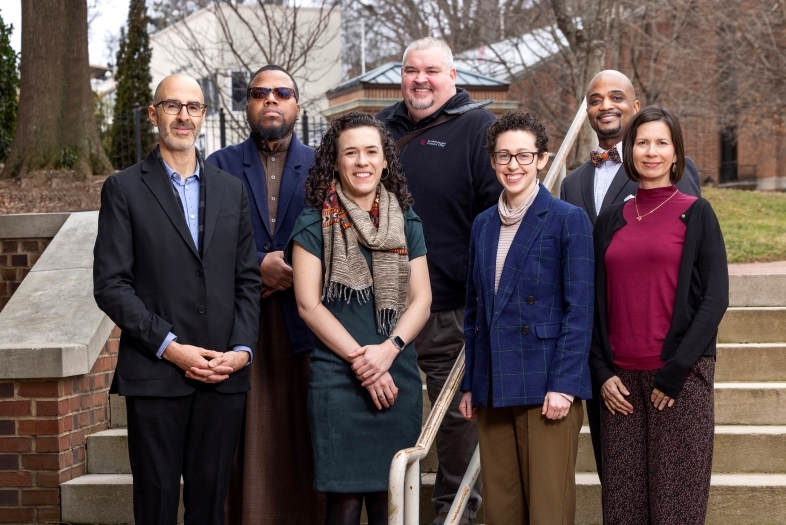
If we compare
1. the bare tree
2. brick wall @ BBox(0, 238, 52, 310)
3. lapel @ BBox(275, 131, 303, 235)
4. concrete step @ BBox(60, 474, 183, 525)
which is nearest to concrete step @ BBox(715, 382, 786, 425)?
lapel @ BBox(275, 131, 303, 235)

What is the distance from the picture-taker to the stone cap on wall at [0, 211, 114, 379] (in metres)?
4.71

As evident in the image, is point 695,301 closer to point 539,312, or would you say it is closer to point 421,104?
point 539,312

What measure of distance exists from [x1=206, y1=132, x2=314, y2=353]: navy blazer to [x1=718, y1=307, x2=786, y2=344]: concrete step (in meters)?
2.92

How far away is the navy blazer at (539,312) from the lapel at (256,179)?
1.05m

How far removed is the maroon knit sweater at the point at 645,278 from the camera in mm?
3398

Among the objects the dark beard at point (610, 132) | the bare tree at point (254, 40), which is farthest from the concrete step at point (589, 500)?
the bare tree at point (254, 40)

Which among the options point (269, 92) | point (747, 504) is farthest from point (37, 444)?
point (747, 504)

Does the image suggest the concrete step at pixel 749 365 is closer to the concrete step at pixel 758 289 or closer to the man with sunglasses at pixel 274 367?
the concrete step at pixel 758 289

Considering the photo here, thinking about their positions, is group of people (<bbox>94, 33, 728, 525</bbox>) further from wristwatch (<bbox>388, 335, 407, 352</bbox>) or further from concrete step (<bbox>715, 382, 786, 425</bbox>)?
concrete step (<bbox>715, 382, 786, 425</bbox>)

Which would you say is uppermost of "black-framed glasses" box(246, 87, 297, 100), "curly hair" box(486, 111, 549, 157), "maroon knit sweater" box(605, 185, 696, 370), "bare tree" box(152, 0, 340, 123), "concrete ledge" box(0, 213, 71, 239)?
"bare tree" box(152, 0, 340, 123)

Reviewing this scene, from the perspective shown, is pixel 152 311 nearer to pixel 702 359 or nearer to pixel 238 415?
pixel 238 415

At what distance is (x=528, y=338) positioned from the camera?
345 cm

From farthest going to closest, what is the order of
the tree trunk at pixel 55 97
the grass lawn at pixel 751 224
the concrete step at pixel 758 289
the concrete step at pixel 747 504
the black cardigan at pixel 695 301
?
the grass lawn at pixel 751 224 < the tree trunk at pixel 55 97 < the concrete step at pixel 758 289 < the concrete step at pixel 747 504 < the black cardigan at pixel 695 301

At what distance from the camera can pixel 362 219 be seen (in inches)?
143
